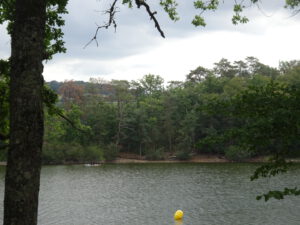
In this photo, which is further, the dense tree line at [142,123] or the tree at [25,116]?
the dense tree line at [142,123]

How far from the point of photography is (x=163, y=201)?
2506 cm

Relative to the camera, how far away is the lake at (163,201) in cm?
1961

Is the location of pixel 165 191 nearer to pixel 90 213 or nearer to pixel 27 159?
pixel 90 213

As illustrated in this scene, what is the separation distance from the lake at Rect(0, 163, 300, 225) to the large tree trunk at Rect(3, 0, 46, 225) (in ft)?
54.2

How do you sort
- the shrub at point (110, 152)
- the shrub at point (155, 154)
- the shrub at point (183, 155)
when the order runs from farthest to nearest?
the shrub at point (155, 154) < the shrub at point (183, 155) < the shrub at point (110, 152)

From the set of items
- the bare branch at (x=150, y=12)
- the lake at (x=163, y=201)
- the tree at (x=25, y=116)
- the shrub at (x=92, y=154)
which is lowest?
the lake at (x=163, y=201)

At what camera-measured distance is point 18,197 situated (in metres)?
3.13

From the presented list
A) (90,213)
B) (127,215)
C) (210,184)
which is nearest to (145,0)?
(127,215)

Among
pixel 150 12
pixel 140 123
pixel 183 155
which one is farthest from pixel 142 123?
pixel 150 12

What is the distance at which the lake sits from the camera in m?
19.6

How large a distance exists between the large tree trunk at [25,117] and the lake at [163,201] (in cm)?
1652

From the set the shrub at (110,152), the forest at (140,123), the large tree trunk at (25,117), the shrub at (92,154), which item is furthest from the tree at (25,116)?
the shrub at (110,152)

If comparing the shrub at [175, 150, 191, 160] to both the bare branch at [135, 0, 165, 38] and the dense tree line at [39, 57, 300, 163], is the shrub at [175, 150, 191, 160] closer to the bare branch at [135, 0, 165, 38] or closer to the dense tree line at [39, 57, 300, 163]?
the dense tree line at [39, 57, 300, 163]

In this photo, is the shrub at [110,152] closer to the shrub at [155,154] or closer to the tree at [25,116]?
the shrub at [155,154]
